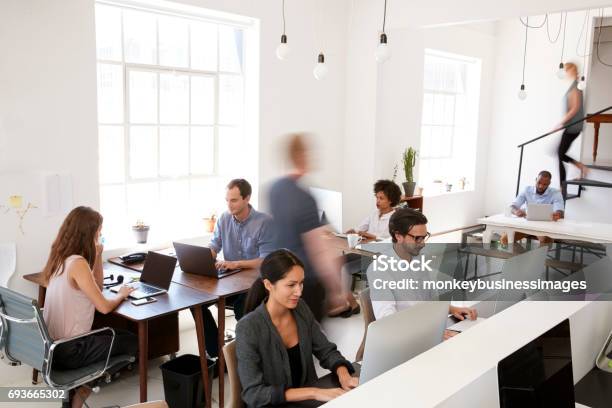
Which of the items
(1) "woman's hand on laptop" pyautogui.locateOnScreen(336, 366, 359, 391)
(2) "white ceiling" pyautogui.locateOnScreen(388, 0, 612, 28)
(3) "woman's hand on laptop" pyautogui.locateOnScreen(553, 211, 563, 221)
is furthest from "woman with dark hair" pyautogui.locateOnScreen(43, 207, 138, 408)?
(3) "woman's hand on laptop" pyautogui.locateOnScreen(553, 211, 563, 221)

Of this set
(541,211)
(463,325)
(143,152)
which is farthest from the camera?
(541,211)

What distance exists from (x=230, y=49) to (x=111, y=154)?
1643mm

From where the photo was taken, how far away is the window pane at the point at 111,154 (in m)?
4.79

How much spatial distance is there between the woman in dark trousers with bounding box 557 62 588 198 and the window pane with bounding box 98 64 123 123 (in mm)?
6630

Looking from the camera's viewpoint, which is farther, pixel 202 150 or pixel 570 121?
pixel 570 121

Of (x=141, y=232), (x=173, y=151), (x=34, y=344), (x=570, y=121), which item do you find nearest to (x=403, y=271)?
(x=34, y=344)

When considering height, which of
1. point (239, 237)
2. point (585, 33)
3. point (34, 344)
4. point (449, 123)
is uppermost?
point (585, 33)

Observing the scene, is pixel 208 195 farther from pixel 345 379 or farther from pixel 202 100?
pixel 345 379

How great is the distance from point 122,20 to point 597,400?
14.5 feet

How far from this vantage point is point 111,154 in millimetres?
4855

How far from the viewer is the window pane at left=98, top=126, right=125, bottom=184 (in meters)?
4.79

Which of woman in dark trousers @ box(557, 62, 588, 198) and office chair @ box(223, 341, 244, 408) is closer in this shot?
office chair @ box(223, 341, 244, 408)

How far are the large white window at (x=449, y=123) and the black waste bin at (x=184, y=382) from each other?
227 inches

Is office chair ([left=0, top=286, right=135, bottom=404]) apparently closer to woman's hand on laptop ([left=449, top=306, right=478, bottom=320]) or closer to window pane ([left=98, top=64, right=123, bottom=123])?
woman's hand on laptop ([left=449, top=306, right=478, bottom=320])
